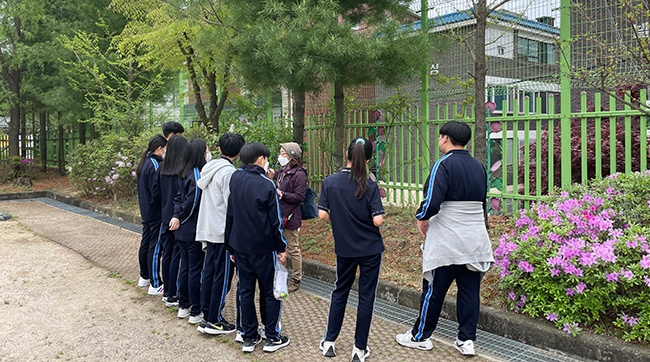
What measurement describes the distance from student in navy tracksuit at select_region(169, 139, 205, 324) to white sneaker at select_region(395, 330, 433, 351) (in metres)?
1.89

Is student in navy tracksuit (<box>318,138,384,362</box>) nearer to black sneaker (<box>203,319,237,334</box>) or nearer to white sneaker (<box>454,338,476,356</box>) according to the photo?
white sneaker (<box>454,338,476,356</box>)

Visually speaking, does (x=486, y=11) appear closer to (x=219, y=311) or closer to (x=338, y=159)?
(x=338, y=159)

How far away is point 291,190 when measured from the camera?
561 centimetres

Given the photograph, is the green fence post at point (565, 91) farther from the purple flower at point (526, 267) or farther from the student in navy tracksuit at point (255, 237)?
the student in navy tracksuit at point (255, 237)

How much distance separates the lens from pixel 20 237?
9336 millimetres

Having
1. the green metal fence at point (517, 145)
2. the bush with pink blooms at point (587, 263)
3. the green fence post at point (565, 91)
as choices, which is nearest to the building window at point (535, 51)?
the green fence post at point (565, 91)

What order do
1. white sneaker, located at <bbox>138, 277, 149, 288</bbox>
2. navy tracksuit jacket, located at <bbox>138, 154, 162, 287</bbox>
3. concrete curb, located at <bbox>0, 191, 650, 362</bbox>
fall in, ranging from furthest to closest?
white sneaker, located at <bbox>138, 277, 149, 288</bbox>, navy tracksuit jacket, located at <bbox>138, 154, 162, 287</bbox>, concrete curb, located at <bbox>0, 191, 650, 362</bbox>

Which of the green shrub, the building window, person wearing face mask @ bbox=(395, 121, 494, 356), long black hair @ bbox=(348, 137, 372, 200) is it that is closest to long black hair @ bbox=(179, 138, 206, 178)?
long black hair @ bbox=(348, 137, 372, 200)

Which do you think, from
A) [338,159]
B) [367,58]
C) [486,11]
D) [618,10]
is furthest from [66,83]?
[618,10]

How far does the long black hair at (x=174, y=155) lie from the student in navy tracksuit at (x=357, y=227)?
172 centimetres

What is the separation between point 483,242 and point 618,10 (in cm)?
339

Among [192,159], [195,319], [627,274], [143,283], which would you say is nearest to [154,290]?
[143,283]

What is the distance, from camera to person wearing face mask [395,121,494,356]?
13.0 feet

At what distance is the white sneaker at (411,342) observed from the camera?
4.25m
